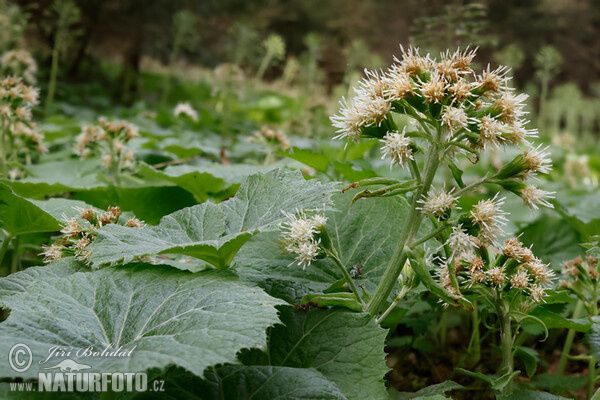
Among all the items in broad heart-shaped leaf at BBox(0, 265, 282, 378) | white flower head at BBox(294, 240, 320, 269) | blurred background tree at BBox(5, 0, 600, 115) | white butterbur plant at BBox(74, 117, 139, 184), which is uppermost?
blurred background tree at BBox(5, 0, 600, 115)

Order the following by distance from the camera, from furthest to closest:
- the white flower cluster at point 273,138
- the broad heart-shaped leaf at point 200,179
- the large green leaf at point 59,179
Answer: the white flower cluster at point 273,138
the broad heart-shaped leaf at point 200,179
the large green leaf at point 59,179

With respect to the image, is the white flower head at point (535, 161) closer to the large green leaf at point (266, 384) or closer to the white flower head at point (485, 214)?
the white flower head at point (485, 214)

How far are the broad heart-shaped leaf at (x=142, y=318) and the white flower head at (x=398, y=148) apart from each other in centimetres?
39

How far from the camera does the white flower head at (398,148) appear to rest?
1.01m

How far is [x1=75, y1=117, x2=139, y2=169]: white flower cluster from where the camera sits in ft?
7.50

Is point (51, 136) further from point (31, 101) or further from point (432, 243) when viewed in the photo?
point (432, 243)

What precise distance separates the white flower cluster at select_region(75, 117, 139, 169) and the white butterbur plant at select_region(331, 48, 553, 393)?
1510 mm

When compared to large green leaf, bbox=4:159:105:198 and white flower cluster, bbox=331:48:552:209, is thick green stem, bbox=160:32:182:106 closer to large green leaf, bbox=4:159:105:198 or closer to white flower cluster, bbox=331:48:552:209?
large green leaf, bbox=4:159:105:198

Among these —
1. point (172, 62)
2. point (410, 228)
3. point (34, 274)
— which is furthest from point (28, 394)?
point (172, 62)

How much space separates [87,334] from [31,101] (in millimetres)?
1492

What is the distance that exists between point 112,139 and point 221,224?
1.44m

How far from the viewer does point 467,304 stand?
1.01m

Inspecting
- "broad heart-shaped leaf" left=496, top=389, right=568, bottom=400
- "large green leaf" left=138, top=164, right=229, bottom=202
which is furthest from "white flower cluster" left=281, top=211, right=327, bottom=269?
"large green leaf" left=138, top=164, right=229, bottom=202

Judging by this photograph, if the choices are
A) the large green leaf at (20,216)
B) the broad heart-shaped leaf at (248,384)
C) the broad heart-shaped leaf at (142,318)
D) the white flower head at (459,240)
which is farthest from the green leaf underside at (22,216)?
the white flower head at (459,240)
